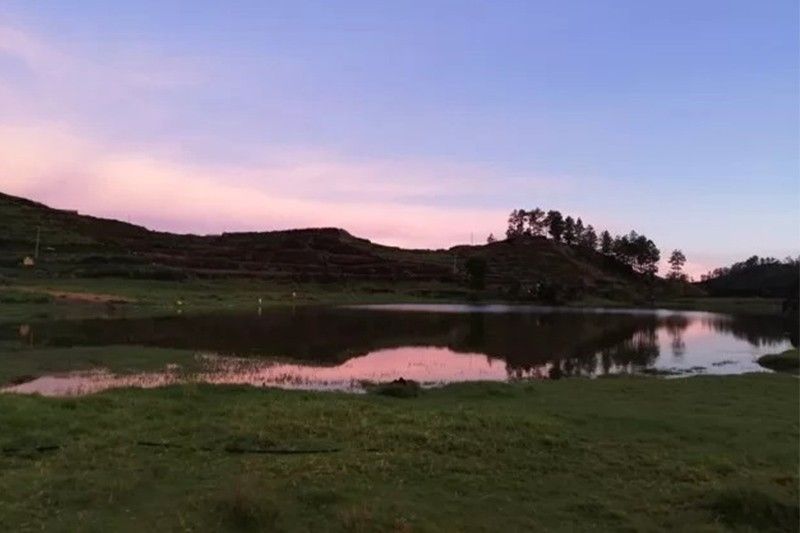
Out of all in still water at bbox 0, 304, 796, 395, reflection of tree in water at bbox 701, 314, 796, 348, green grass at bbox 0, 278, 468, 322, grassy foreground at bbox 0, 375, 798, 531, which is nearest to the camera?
grassy foreground at bbox 0, 375, 798, 531

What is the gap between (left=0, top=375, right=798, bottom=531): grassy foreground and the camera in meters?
11.2

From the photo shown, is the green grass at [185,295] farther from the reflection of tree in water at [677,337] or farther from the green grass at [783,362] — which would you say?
the green grass at [783,362]

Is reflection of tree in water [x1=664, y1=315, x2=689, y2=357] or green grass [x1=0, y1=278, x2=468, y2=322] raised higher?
green grass [x1=0, y1=278, x2=468, y2=322]

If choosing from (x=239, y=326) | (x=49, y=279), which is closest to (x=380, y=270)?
(x=49, y=279)

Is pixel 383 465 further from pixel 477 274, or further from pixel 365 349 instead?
pixel 477 274

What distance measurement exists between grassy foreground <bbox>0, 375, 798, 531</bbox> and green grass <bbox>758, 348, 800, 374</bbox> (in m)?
24.9

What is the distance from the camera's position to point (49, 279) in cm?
10706

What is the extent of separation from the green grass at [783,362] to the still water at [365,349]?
1349 mm

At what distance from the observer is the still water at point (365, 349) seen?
34.0 m

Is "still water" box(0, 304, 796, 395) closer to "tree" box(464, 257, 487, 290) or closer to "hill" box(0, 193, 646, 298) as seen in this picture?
"hill" box(0, 193, 646, 298)

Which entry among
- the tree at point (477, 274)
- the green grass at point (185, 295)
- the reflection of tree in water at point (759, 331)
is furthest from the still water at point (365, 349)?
the tree at point (477, 274)

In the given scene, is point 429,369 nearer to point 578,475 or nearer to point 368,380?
point 368,380

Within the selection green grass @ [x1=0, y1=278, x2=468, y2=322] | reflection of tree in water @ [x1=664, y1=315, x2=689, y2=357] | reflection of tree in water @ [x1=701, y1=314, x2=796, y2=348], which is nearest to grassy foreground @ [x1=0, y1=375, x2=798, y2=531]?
reflection of tree in water @ [x1=664, y1=315, x2=689, y2=357]

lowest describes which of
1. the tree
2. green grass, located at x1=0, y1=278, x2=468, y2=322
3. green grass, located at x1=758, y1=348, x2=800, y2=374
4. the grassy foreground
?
green grass, located at x1=758, y1=348, x2=800, y2=374
